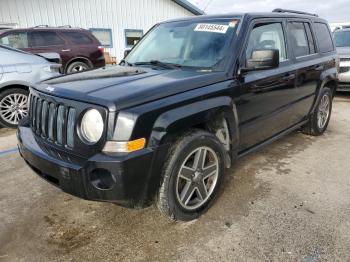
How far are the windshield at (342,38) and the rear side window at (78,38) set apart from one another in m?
7.83

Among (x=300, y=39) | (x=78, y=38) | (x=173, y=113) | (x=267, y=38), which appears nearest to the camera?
(x=173, y=113)

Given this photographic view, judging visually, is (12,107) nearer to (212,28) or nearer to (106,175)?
(212,28)

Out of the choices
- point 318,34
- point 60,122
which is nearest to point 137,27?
point 318,34

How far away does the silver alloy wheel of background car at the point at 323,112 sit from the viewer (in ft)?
16.7

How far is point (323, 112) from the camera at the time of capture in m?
5.28

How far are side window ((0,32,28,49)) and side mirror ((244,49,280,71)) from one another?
8126mm

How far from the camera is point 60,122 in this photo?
2455mm

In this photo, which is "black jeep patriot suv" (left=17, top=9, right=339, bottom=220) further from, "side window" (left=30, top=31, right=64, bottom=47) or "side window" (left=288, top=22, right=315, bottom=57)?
"side window" (left=30, top=31, right=64, bottom=47)

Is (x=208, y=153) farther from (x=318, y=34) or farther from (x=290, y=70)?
(x=318, y=34)

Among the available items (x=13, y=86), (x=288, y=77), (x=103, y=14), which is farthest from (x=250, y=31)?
(x=103, y=14)

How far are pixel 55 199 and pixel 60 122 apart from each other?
1.24 m

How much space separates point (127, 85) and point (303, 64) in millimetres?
2678

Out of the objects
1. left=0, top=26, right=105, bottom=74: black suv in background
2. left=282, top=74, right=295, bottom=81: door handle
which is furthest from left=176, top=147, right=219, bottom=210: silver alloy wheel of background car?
left=0, top=26, right=105, bottom=74: black suv in background

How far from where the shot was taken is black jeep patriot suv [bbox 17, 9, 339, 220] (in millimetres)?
2252
